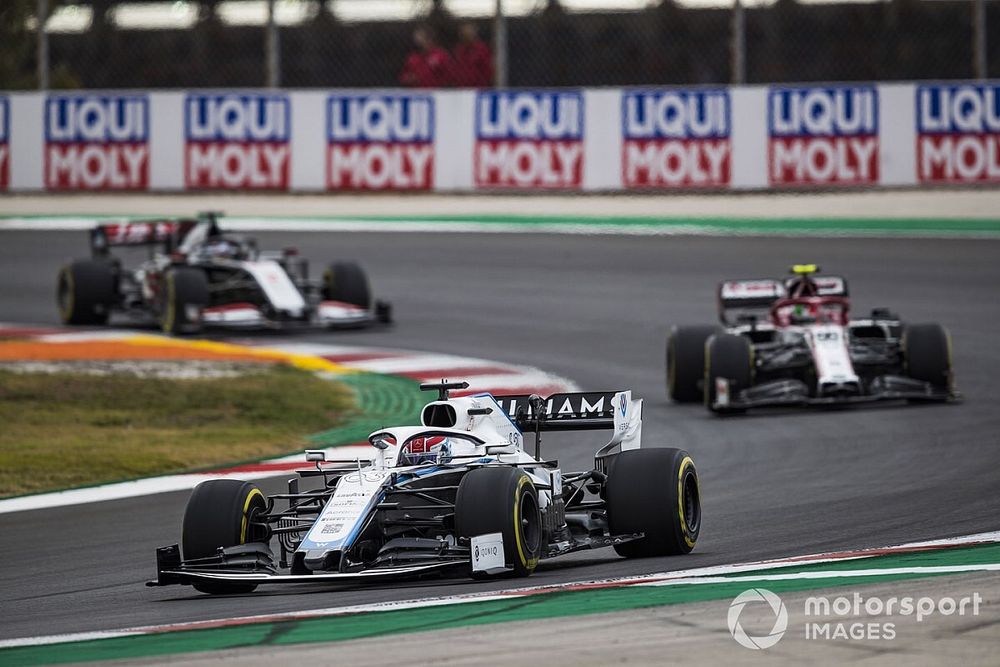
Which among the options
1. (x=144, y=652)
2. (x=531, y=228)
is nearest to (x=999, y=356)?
(x=531, y=228)

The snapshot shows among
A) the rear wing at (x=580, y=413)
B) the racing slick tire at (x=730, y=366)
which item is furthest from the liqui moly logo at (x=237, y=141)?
the rear wing at (x=580, y=413)

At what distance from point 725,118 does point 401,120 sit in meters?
4.92

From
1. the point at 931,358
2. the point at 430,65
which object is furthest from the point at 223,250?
the point at 931,358

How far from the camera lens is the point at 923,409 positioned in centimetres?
1612

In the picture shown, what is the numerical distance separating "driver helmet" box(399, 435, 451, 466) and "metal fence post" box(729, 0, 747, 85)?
18.0 m

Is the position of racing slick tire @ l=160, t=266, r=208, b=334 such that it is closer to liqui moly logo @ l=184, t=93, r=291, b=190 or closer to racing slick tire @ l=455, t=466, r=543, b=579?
liqui moly logo @ l=184, t=93, r=291, b=190

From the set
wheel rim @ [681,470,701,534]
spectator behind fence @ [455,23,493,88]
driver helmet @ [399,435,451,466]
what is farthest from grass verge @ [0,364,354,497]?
spectator behind fence @ [455,23,493,88]

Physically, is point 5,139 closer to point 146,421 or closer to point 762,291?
point 146,421

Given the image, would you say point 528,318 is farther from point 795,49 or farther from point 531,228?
point 795,49

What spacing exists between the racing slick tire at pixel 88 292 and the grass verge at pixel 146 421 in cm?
416

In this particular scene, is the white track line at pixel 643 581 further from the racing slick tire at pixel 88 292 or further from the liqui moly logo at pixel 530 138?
the liqui moly logo at pixel 530 138

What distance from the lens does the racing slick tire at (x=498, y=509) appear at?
29.0 feet

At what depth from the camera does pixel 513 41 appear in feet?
94.1

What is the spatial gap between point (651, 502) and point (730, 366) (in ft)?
21.4
